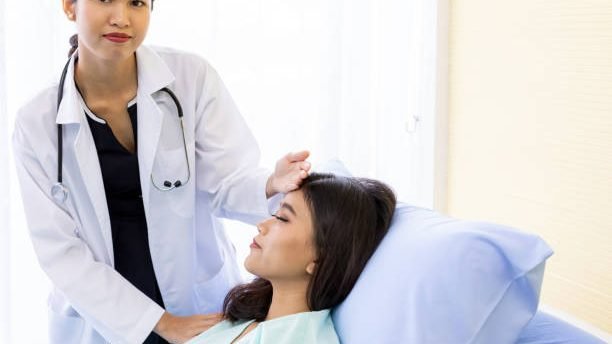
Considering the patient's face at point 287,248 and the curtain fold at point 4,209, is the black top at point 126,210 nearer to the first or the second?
the patient's face at point 287,248

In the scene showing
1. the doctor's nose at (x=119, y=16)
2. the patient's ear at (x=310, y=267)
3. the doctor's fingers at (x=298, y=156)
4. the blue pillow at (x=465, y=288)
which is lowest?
the patient's ear at (x=310, y=267)

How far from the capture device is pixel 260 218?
199 cm

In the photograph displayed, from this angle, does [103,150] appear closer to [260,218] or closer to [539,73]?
[260,218]

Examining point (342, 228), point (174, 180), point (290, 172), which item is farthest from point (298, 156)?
point (174, 180)

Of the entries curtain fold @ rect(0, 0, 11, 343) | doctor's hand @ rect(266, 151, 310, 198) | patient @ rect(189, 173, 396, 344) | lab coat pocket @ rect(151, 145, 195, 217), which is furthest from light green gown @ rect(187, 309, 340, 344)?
curtain fold @ rect(0, 0, 11, 343)

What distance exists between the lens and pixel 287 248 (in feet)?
5.70

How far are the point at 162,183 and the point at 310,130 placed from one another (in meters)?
0.98

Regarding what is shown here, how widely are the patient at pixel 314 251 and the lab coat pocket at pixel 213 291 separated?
266 millimetres

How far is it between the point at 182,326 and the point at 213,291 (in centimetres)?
22

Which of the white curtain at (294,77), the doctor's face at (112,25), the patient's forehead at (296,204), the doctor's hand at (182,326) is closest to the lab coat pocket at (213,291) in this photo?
the doctor's hand at (182,326)

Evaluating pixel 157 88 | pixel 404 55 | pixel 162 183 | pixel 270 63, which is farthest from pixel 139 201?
pixel 404 55

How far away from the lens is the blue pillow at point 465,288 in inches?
54.9

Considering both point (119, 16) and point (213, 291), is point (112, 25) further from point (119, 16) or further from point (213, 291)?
point (213, 291)

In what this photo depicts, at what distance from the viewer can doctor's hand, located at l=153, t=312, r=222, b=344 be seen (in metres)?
1.87
